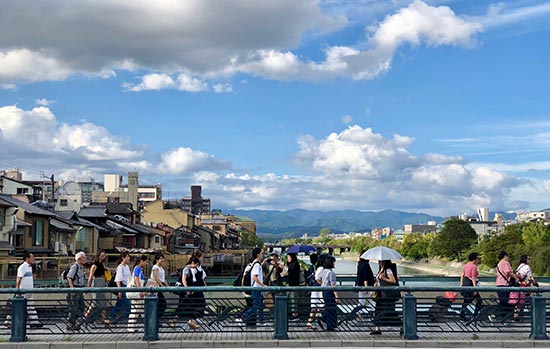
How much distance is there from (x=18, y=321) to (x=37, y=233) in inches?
1694

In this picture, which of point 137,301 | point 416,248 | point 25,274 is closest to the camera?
point 137,301

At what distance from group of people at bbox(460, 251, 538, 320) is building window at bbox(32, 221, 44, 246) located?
144ft

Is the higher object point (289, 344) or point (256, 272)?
point (256, 272)

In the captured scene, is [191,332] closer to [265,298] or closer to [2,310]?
[265,298]

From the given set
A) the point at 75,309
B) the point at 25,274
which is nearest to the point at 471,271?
the point at 75,309

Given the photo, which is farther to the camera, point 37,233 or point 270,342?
point 37,233

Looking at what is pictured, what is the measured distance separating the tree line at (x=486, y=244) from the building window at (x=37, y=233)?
5402 centimetres

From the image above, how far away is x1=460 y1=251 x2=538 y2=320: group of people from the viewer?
48.5 ft

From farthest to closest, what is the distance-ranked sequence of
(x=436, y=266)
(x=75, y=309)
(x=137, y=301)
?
(x=436, y=266)
(x=137, y=301)
(x=75, y=309)

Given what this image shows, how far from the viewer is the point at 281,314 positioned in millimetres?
14344

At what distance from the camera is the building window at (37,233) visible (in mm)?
53969

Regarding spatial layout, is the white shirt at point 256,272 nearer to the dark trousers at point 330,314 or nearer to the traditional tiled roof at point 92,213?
the dark trousers at point 330,314

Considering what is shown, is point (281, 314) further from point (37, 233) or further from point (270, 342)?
point (37, 233)

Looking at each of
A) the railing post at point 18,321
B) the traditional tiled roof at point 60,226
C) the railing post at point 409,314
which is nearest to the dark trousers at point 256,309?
the railing post at point 409,314
